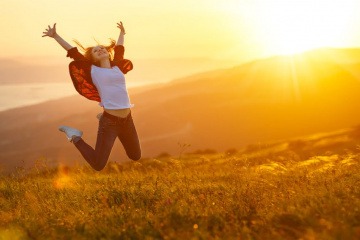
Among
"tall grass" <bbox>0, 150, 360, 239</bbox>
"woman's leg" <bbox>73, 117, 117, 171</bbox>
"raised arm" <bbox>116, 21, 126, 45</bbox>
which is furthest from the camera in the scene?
"raised arm" <bbox>116, 21, 126, 45</bbox>

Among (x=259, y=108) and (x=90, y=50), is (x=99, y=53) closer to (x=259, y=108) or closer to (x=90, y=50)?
(x=90, y=50)

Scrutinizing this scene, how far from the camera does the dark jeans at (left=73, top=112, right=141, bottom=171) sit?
9.18 m

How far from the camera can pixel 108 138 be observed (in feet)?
30.2

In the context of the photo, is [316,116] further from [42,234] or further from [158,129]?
[42,234]

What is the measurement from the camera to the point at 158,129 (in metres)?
131

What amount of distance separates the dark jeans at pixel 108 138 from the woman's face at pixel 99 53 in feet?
3.72

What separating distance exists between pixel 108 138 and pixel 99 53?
5.57 ft

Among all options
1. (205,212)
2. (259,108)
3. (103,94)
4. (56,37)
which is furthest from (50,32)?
(259,108)

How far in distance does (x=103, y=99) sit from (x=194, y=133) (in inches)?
4064

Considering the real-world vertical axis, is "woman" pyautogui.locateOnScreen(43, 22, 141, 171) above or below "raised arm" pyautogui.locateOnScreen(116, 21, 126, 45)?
below

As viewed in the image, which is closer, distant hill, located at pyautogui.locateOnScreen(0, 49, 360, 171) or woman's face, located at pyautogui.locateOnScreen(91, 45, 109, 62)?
woman's face, located at pyautogui.locateOnScreen(91, 45, 109, 62)

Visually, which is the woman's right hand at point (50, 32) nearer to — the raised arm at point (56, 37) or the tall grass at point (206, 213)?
the raised arm at point (56, 37)

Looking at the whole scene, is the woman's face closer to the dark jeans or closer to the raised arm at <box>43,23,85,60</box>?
the raised arm at <box>43,23,85,60</box>

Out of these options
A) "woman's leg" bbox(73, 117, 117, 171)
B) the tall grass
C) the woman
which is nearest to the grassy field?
the tall grass
